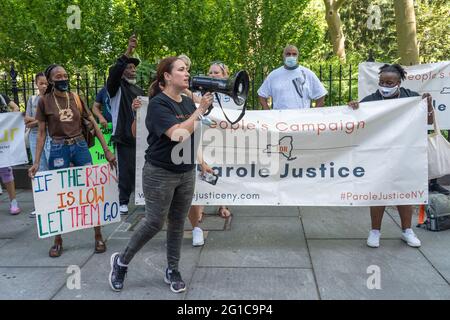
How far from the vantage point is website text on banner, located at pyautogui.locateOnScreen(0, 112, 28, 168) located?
21.4 feet

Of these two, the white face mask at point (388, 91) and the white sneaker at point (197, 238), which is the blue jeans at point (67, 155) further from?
the white face mask at point (388, 91)

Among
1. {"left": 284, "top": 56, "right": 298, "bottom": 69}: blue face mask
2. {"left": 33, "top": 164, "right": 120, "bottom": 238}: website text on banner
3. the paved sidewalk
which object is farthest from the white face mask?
{"left": 33, "top": 164, "right": 120, "bottom": 238}: website text on banner

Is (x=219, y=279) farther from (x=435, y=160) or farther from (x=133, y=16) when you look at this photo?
(x=133, y=16)

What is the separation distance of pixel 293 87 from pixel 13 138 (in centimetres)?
377

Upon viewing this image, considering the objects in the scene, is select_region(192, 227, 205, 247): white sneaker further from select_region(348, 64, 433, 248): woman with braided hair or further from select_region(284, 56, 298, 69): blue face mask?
select_region(284, 56, 298, 69): blue face mask

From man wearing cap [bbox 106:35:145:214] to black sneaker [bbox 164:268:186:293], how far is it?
7.58ft

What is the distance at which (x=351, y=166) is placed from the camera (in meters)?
5.03

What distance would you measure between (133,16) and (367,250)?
7.20 metres

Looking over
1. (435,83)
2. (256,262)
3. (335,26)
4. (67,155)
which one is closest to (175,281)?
(256,262)

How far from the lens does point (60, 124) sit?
471cm

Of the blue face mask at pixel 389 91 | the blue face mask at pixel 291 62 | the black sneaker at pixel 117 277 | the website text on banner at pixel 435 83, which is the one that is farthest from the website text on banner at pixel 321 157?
the website text on banner at pixel 435 83

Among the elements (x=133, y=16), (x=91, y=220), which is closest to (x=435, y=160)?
(x=91, y=220)

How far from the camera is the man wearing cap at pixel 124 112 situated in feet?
18.9

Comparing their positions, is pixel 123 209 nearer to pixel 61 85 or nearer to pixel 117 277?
pixel 61 85
